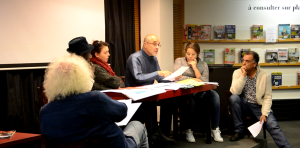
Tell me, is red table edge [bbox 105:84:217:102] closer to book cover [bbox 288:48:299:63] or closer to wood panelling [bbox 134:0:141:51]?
wood panelling [bbox 134:0:141:51]

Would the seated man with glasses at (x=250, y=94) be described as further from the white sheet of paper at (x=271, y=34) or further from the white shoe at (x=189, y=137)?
the white sheet of paper at (x=271, y=34)

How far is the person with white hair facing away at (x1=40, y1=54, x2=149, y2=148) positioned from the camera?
1.35 meters

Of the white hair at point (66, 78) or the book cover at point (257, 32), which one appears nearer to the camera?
the white hair at point (66, 78)

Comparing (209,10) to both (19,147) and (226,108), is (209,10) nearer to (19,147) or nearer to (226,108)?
(226,108)

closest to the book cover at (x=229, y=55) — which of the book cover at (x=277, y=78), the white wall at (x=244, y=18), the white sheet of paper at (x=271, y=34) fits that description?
the white wall at (x=244, y=18)

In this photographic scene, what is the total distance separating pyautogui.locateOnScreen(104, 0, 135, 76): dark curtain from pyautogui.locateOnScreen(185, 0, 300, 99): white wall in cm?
122

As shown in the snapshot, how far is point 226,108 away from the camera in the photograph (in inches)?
149

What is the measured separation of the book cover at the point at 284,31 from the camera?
5.23 m

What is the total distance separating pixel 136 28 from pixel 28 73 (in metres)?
2.09

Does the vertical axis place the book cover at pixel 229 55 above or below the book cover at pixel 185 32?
below

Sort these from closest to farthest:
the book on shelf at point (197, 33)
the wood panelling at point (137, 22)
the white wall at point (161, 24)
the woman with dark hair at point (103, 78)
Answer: the woman with dark hair at point (103, 78)
the white wall at point (161, 24)
the wood panelling at point (137, 22)
the book on shelf at point (197, 33)

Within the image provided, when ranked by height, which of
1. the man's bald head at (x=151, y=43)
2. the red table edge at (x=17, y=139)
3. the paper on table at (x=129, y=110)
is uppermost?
the man's bald head at (x=151, y=43)

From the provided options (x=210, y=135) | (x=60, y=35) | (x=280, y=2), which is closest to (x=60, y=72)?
(x=210, y=135)

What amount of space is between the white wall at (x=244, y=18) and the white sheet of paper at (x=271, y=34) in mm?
101
